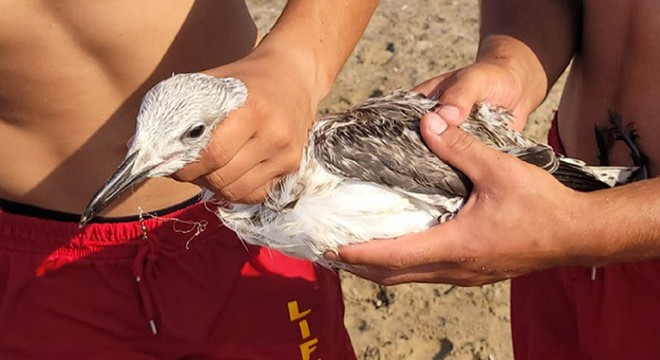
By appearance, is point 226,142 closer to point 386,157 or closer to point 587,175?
point 386,157

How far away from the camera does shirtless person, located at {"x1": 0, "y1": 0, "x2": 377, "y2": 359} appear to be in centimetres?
260

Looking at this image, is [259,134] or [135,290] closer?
[259,134]

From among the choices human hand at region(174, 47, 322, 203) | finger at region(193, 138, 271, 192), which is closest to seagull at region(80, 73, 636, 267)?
human hand at region(174, 47, 322, 203)

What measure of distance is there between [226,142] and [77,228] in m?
0.95

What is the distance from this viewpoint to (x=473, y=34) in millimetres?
6781

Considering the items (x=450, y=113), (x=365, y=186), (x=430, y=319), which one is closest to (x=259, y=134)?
(x=365, y=186)

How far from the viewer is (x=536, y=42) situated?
2.90 m

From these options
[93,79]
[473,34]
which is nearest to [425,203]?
[93,79]

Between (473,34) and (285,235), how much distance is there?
4.58 meters

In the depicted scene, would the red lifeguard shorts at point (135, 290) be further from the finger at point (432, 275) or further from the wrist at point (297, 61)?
the wrist at point (297, 61)

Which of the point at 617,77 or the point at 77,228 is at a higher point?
the point at 617,77

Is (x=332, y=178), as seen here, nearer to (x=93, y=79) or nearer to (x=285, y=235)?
(x=285, y=235)

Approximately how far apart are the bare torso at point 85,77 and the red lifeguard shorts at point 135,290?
8 centimetres

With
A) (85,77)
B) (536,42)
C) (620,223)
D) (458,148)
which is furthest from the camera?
(536,42)
